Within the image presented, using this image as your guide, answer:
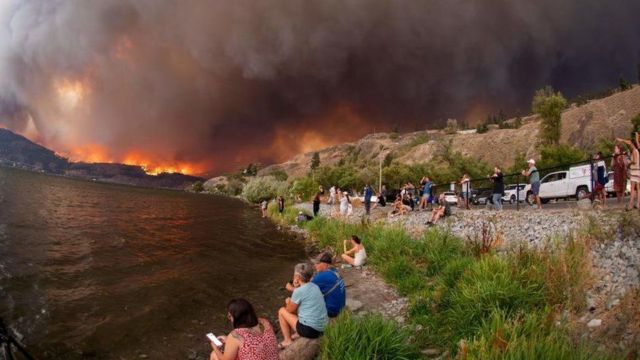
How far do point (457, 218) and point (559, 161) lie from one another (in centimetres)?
6364

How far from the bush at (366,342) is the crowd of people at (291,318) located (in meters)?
0.57

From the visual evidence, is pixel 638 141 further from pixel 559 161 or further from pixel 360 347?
pixel 559 161

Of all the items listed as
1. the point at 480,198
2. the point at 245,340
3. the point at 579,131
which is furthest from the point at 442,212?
the point at 579,131

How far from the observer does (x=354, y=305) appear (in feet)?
36.3

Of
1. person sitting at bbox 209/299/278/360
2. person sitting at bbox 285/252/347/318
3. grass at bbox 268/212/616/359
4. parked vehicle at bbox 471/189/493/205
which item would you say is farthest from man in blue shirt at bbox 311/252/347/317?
parked vehicle at bbox 471/189/493/205

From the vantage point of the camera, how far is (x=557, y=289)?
7.48 meters

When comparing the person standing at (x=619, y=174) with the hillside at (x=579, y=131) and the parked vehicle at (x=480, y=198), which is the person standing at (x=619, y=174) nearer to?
the parked vehicle at (x=480, y=198)

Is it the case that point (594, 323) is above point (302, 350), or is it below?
above

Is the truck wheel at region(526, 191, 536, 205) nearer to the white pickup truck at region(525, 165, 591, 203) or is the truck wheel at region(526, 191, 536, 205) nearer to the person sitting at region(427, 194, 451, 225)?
the white pickup truck at region(525, 165, 591, 203)

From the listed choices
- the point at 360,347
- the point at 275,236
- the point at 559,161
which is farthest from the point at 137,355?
the point at 559,161

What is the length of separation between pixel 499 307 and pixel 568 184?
74.1 ft

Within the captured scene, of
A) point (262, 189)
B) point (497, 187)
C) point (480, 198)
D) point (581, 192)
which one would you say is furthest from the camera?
point (262, 189)

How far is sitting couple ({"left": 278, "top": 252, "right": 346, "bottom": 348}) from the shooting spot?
7293 millimetres

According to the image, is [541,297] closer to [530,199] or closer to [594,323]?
[594,323]
